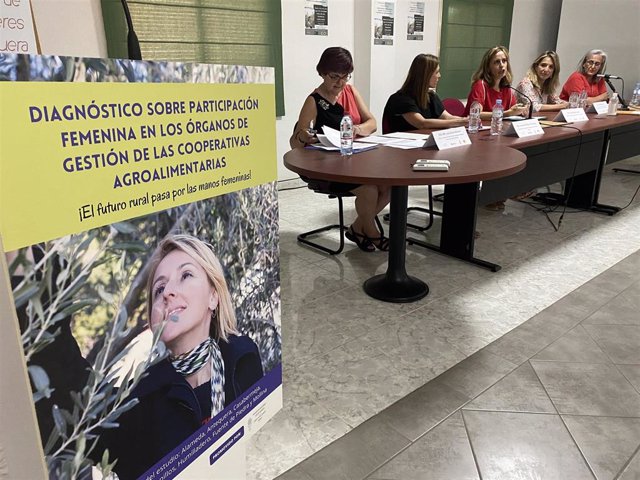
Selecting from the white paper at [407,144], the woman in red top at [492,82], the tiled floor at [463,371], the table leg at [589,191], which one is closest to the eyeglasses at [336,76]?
the white paper at [407,144]

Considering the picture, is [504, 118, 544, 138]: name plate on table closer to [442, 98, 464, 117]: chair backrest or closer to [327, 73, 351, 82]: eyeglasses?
[442, 98, 464, 117]: chair backrest

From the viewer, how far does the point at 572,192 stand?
3.99 meters

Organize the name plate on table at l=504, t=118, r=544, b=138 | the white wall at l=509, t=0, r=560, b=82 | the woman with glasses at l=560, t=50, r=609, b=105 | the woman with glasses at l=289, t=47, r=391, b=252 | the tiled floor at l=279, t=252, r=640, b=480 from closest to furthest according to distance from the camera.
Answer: the tiled floor at l=279, t=252, r=640, b=480 < the woman with glasses at l=289, t=47, r=391, b=252 < the name plate on table at l=504, t=118, r=544, b=138 < the woman with glasses at l=560, t=50, r=609, b=105 < the white wall at l=509, t=0, r=560, b=82

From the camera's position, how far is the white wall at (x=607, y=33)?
228 inches

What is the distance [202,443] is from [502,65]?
3.58 meters

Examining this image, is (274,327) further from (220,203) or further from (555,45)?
(555,45)

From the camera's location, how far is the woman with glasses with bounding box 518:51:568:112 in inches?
163

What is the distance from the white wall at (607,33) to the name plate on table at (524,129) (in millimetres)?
3830

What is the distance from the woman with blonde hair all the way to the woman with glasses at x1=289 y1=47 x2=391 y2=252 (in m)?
1.95

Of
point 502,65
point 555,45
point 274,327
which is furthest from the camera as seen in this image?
point 555,45

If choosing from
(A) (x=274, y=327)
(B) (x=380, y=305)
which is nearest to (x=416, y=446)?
(A) (x=274, y=327)

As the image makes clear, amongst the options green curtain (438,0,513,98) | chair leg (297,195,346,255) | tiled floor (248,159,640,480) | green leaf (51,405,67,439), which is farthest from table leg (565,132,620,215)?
green leaf (51,405,67,439)

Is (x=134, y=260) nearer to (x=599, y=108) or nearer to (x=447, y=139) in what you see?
(x=447, y=139)

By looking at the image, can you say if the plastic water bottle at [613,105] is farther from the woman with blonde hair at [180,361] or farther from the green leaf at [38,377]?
the green leaf at [38,377]
